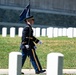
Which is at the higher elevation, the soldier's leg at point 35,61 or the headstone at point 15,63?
the headstone at point 15,63


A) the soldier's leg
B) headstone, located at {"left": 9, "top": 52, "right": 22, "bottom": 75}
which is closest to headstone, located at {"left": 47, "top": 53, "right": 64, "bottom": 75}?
headstone, located at {"left": 9, "top": 52, "right": 22, "bottom": 75}

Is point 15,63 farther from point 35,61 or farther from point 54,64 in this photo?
point 35,61

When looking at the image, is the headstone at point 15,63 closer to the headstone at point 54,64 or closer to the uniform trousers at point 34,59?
the headstone at point 54,64

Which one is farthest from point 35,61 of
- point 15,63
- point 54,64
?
point 54,64

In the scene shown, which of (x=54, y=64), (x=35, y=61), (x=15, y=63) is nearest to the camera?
(x=54, y=64)

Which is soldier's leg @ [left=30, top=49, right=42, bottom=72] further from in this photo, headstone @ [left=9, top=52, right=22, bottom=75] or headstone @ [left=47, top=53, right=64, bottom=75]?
headstone @ [left=47, top=53, right=64, bottom=75]

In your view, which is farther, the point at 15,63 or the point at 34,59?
the point at 34,59

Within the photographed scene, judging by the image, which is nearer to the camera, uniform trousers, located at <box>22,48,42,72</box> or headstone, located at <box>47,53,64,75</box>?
headstone, located at <box>47,53,64,75</box>

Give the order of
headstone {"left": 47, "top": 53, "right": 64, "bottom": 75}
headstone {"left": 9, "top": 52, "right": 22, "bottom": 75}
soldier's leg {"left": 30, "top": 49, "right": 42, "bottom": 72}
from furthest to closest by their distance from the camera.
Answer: soldier's leg {"left": 30, "top": 49, "right": 42, "bottom": 72} < headstone {"left": 9, "top": 52, "right": 22, "bottom": 75} < headstone {"left": 47, "top": 53, "right": 64, "bottom": 75}

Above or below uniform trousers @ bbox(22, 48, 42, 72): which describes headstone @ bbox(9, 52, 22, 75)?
above

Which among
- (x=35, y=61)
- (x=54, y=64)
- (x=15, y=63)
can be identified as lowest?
(x=35, y=61)

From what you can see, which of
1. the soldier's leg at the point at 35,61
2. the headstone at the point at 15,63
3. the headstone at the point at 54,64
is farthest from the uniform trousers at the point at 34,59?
the headstone at the point at 54,64

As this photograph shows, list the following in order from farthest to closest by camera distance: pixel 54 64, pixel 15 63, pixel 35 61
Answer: pixel 35 61, pixel 15 63, pixel 54 64

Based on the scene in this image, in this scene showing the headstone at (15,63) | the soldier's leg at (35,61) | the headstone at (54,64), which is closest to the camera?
the headstone at (54,64)
